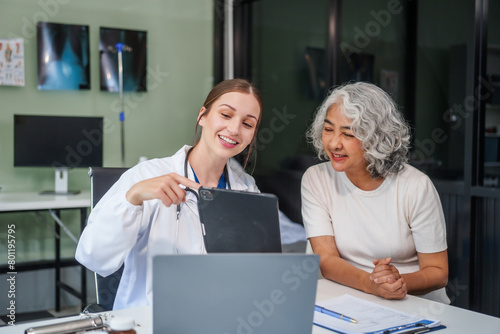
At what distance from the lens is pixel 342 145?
1.69m

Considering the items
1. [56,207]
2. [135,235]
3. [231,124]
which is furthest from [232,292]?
[56,207]

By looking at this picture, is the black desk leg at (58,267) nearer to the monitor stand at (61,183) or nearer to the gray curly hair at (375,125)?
the monitor stand at (61,183)

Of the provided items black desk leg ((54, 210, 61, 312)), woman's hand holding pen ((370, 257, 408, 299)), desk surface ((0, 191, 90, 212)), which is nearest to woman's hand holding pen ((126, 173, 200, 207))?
woman's hand holding pen ((370, 257, 408, 299))

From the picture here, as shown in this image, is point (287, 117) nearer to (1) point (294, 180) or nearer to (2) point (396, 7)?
(1) point (294, 180)

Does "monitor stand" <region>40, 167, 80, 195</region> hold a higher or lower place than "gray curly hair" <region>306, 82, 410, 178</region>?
lower

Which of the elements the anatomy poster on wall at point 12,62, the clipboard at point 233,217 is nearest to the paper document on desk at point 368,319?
Answer: the clipboard at point 233,217

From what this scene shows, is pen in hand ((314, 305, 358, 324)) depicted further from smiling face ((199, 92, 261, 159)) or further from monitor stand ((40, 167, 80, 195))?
monitor stand ((40, 167, 80, 195))

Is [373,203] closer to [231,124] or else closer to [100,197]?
[231,124]

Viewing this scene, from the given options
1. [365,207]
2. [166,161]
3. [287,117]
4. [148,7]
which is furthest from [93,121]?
[365,207]

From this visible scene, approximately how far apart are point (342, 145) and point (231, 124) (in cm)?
41

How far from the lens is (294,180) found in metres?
3.88

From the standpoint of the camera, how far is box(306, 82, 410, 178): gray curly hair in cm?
166

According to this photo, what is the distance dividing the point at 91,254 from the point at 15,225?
8.05ft

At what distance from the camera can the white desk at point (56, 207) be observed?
294 cm
